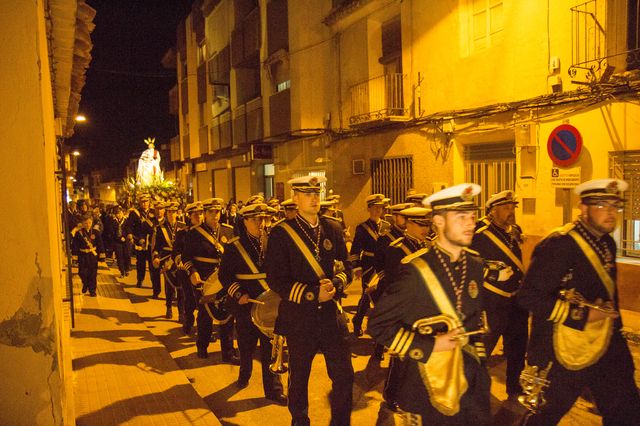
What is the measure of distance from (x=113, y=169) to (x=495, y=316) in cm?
7867

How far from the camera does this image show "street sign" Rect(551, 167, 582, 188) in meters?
10.0

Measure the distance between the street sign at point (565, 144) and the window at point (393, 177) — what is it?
502 cm

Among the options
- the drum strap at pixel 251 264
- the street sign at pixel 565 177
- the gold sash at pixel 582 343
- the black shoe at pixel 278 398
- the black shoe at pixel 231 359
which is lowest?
the black shoe at pixel 231 359

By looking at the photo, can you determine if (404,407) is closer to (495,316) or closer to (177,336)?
(495,316)

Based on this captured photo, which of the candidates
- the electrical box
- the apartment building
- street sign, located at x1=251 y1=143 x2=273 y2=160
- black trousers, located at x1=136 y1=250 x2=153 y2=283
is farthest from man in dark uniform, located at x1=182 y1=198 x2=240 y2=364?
street sign, located at x1=251 y1=143 x2=273 y2=160

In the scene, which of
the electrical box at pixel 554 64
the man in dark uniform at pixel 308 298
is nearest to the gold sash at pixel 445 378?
the man in dark uniform at pixel 308 298

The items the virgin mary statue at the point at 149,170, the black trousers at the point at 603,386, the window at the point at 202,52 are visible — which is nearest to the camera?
the black trousers at the point at 603,386

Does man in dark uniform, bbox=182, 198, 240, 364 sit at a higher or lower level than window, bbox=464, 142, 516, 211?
lower

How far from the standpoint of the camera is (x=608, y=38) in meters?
9.61

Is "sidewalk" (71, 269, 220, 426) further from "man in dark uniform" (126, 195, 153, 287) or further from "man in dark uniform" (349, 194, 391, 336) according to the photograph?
"man in dark uniform" (126, 195, 153, 287)

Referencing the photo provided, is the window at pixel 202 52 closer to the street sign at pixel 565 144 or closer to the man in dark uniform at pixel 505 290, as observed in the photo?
the street sign at pixel 565 144

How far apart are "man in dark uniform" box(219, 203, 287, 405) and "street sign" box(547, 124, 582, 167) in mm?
6493

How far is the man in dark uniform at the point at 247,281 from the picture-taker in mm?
6031

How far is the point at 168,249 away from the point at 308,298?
260 inches
